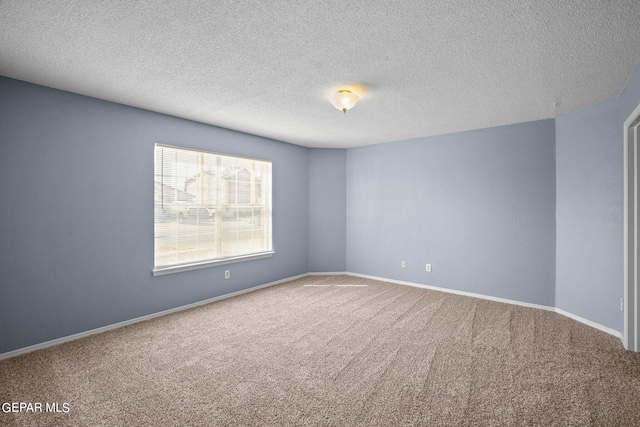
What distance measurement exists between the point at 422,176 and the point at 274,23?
3.89 m

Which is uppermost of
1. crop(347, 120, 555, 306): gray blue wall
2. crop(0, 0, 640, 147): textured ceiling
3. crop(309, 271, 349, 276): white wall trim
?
crop(0, 0, 640, 147): textured ceiling

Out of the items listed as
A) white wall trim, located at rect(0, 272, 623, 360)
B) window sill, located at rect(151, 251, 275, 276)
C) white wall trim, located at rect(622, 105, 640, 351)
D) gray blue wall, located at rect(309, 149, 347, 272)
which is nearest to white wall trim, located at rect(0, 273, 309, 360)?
white wall trim, located at rect(0, 272, 623, 360)

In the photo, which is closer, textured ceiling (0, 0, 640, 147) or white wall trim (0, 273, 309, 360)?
textured ceiling (0, 0, 640, 147)

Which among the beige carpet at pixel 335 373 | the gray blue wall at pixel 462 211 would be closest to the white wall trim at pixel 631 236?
the beige carpet at pixel 335 373

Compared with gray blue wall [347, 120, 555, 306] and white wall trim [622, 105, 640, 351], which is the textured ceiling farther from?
gray blue wall [347, 120, 555, 306]

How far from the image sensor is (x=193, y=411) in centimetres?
197

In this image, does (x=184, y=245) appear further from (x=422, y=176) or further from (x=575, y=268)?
(x=575, y=268)

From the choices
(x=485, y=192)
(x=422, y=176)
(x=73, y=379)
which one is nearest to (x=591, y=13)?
(x=485, y=192)

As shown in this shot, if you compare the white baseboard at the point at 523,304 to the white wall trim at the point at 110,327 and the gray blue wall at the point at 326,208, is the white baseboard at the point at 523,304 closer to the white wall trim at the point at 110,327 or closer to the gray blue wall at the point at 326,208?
the gray blue wall at the point at 326,208

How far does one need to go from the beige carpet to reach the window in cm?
91

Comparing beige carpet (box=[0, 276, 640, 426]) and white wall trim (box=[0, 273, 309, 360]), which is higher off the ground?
white wall trim (box=[0, 273, 309, 360])

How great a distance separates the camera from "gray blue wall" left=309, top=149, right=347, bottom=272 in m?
6.06

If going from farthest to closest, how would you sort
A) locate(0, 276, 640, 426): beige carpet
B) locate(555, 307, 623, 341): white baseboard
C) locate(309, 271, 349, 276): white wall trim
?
locate(309, 271, 349, 276): white wall trim → locate(555, 307, 623, 341): white baseboard → locate(0, 276, 640, 426): beige carpet

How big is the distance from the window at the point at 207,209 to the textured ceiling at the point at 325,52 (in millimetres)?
839
